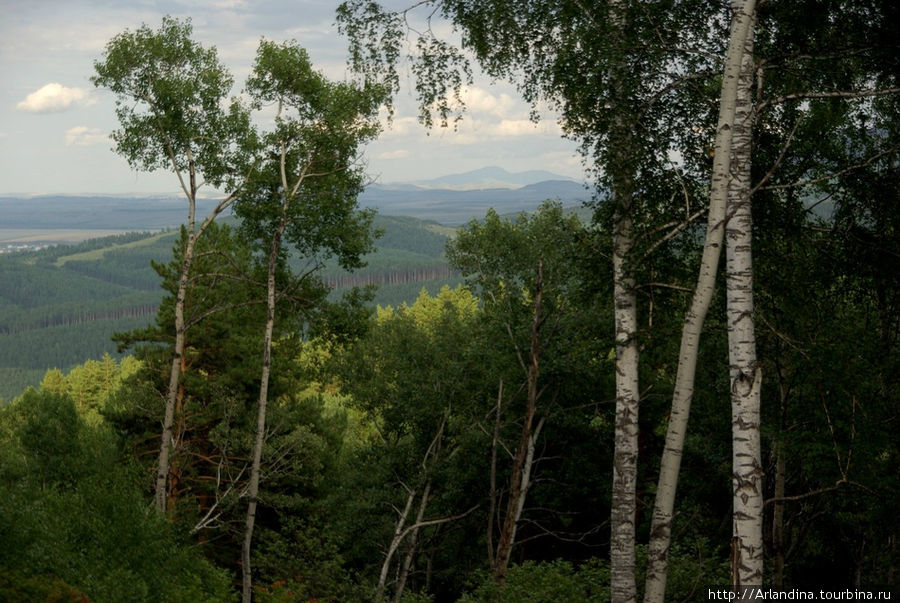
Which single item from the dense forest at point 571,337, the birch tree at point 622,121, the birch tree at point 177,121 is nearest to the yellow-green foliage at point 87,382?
the dense forest at point 571,337

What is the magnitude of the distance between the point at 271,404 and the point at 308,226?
34.5ft

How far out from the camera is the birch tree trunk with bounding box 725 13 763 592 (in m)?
7.01

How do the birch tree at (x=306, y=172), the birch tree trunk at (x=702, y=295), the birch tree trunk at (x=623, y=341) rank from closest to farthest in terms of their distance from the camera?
1. the birch tree trunk at (x=702, y=295)
2. the birch tree trunk at (x=623, y=341)
3. the birch tree at (x=306, y=172)

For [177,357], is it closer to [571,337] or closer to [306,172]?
[306,172]

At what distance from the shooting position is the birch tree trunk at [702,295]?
25.0ft

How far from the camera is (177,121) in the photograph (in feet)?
60.6

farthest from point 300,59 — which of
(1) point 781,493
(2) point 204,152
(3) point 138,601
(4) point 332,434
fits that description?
(4) point 332,434

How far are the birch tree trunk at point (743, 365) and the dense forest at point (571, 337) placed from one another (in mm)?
25

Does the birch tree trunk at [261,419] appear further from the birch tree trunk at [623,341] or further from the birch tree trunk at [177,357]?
the birch tree trunk at [623,341]

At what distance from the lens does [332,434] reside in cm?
3192

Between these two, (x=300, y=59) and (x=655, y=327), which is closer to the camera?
(x=655, y=327)

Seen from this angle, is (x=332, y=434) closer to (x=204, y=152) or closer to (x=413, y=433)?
(x=413, y=433)

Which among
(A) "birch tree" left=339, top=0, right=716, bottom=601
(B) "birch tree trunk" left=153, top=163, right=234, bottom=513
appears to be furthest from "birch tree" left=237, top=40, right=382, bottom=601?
(A) "birch tree" left=339, top=0, right=716, bottom=601

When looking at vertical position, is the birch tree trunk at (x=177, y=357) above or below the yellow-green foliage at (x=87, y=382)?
above
